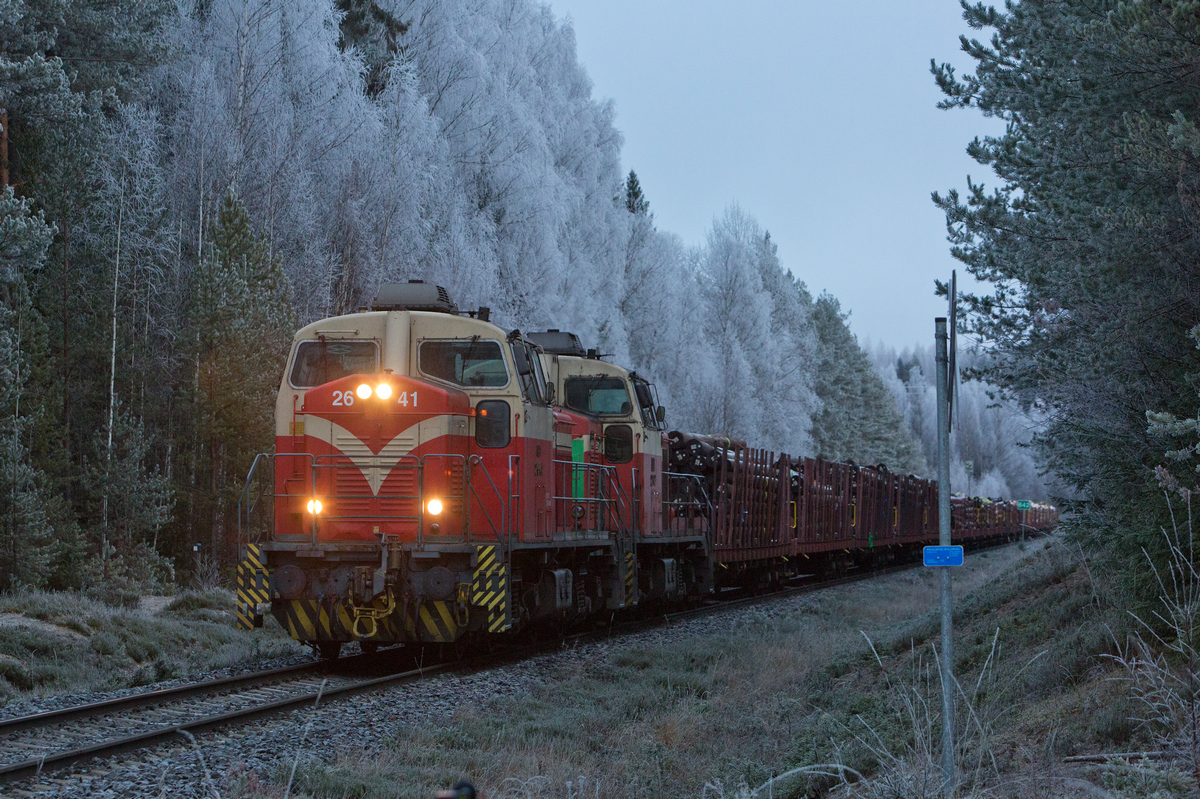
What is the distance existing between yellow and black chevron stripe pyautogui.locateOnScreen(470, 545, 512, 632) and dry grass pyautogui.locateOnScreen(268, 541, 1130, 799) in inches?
30.7

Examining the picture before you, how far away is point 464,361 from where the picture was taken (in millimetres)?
11219

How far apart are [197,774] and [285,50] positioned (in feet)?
74.9

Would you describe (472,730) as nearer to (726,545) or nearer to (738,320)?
(726,545)

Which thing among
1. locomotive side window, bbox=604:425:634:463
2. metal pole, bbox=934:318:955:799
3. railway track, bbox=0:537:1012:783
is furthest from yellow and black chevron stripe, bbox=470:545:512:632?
metal pole, bbox=934:318:955:799

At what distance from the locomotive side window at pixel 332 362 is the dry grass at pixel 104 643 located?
3.23 metres

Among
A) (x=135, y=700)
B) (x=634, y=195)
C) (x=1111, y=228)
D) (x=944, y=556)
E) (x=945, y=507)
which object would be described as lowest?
(x=135, y=700)

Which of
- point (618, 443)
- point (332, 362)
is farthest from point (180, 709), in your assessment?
point (618, 443)

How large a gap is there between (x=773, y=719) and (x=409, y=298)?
5.86 meters

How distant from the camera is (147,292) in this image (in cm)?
2217

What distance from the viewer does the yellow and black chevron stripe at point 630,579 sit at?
13789 millimetres

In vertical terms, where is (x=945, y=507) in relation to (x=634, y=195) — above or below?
below

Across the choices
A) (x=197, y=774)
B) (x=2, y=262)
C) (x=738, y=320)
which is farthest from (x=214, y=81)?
(x=738, y=320)

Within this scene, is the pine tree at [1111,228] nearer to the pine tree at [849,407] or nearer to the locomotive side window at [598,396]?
the locomotive side window at [598,396]

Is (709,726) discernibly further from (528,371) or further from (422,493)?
(528,371)
